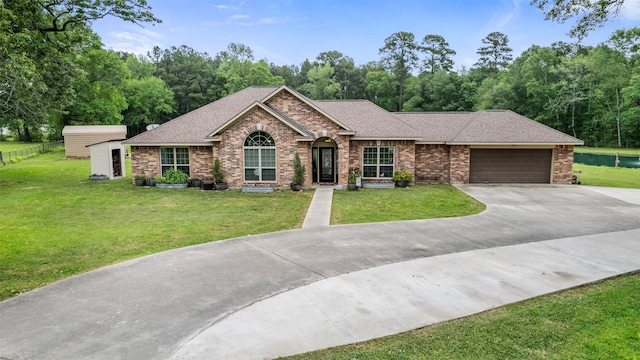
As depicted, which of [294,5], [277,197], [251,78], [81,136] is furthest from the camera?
[251,78]

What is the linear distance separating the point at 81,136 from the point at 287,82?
4491 cm

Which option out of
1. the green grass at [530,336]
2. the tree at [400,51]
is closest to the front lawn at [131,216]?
the green grass at [530,336]

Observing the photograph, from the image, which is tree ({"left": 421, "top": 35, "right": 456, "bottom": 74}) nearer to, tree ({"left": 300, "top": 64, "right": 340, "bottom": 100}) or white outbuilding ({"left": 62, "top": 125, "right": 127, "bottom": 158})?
tree ({"left": 300, "top": 64, "right": 340, "bottom": 100})

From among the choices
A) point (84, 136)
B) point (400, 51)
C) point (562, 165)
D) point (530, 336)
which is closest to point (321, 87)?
point (400, 51)

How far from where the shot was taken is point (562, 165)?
2070cm

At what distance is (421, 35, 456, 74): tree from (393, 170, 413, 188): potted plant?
5902 centimetres

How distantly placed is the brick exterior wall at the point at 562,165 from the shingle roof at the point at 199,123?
14.7 metres

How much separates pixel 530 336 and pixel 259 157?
49.6ft

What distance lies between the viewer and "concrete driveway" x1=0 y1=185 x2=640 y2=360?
573cm

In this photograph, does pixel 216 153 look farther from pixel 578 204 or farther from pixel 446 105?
pixel 446 105

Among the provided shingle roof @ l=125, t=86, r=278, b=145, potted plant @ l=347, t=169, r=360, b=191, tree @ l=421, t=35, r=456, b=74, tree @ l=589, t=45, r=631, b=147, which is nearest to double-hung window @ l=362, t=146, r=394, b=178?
potted plant @ l=347, t=169, r=360, b=191

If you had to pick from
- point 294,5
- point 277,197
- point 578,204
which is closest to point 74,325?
point 277,197

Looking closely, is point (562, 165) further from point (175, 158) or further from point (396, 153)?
point (175, 158)

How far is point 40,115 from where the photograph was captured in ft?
77.8
